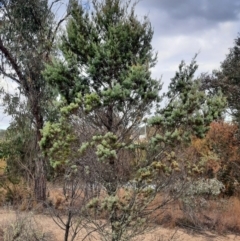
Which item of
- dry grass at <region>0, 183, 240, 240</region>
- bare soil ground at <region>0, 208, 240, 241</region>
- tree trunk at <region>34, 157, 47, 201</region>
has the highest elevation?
tree trunk at <region>34, 157, 47, 201</region>

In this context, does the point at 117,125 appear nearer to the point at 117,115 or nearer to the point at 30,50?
the point at 117,115

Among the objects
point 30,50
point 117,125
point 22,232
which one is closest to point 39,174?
point 30,50

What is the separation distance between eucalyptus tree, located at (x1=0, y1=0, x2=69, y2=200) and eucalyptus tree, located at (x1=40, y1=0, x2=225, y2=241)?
463cm

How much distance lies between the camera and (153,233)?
10.3 metres

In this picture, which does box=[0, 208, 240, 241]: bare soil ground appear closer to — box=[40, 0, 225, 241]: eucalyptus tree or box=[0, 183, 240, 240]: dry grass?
box=[0, 183, 240, 240]: dry grass

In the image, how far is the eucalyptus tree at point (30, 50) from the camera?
43.0 feet

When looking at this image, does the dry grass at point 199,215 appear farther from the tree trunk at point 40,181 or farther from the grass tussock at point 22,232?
the grass tussock at point 22,232

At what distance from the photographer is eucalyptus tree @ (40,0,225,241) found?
24.0 feet

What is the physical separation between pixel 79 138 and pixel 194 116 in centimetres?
218

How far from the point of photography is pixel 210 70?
60.6 feet

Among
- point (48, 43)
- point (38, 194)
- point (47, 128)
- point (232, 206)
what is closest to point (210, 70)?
point (232, 206)

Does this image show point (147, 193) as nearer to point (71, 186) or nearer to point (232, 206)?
point (71, 186)

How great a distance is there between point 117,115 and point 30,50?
6.08 m

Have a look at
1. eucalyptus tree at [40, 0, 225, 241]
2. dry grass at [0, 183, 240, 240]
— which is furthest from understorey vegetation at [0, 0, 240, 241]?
dry grass at [0, 183, 240, 240]
